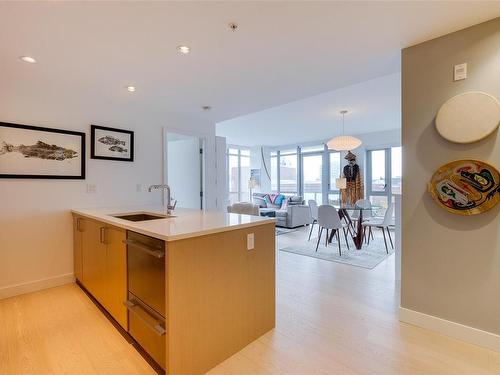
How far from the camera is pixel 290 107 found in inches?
181

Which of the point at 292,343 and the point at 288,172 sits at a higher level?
the point at 288,172

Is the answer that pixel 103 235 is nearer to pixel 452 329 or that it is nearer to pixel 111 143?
pixel 111 143

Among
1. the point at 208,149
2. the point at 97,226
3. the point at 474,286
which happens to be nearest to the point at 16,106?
the point at 97,226

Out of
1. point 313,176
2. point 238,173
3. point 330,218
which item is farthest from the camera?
point 238,173

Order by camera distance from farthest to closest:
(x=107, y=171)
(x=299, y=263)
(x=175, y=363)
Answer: (x=299, y=263)
(x=107, y=171)
(x=175, y=363)

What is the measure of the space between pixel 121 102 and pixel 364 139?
6071 millimetres

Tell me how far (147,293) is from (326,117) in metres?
4.72

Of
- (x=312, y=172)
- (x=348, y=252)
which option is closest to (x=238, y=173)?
(x=312, y=172)

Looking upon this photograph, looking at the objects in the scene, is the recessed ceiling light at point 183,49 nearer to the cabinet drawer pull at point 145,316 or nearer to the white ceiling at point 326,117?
the cabinet drawer pull at point 145,316

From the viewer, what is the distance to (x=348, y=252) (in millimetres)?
4285

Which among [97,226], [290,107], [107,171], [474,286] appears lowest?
[474,286]

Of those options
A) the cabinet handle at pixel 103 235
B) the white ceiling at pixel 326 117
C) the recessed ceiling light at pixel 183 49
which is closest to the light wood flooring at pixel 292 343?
the cabinet handle at pixel 103 235

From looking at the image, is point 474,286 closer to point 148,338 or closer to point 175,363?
point 175,363

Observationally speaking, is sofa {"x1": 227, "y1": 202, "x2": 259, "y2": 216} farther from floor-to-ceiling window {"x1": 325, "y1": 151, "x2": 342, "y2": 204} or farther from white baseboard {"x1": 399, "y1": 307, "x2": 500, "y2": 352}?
floor-to-ceiling window {"x1": 325, "y1": 151, "x2": 342, "y2": 204}
